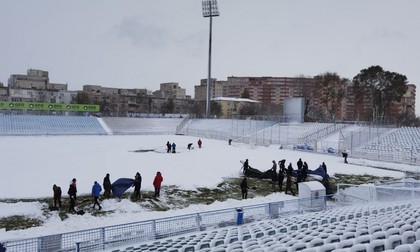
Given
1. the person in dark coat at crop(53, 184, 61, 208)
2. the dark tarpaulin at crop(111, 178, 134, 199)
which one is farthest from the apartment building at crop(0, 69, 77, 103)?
the person in dark coat at crop(53, 184, 61, 208)

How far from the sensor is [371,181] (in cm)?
1961

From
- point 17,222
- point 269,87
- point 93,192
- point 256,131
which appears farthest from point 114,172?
point 269,87

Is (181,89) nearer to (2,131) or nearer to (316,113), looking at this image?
(316,113)

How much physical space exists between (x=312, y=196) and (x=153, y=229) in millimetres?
7362

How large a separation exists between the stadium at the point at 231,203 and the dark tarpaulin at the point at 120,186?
0.55m

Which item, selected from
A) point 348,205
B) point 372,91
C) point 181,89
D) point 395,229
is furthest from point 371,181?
point 181,89

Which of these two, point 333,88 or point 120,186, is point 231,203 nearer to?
point 120,186

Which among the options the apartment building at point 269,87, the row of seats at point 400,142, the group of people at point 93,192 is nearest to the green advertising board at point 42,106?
the group of people at point 93,192

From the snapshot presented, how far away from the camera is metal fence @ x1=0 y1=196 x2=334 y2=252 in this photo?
25.0ft

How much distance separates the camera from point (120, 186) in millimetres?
14555

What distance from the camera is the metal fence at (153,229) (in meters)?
7.61

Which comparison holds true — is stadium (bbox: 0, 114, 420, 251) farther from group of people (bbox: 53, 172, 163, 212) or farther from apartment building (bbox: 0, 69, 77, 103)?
apartment building (bbox: 0, 69, 77, 103)

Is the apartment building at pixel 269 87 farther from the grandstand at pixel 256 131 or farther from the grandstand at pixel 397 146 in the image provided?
the grandstand at pixel 397 146

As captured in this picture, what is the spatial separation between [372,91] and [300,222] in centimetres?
5309
